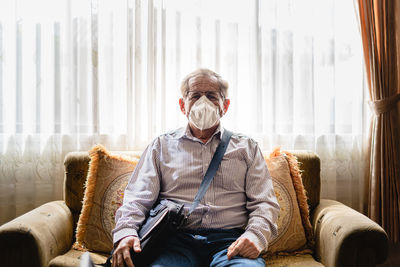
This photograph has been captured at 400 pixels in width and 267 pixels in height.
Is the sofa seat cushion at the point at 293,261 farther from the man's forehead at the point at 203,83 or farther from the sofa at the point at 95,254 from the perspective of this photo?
the man's forehead at the point at 203,83

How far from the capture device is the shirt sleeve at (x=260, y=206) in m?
1.21

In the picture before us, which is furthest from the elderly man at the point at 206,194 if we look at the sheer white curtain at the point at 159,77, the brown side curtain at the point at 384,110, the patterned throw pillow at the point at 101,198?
the brown side curtain at the point at 384,110

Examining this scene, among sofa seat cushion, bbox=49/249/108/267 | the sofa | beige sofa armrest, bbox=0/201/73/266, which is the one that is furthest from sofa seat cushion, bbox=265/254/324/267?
beige sofa armrest, bbox=0/201/73/266

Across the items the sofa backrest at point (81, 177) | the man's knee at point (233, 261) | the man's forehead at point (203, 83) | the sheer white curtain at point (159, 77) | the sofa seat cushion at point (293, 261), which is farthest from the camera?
the sheer white curtain at point (159, 77)

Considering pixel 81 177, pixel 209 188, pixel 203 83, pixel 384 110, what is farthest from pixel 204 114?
pixel 384 110

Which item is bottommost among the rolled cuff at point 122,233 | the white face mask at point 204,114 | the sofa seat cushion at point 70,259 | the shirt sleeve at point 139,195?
the sofa seat cushion at point 70,259

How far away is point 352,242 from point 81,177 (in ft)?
4.37

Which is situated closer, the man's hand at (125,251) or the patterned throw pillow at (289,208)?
the man's hand at (125,251)

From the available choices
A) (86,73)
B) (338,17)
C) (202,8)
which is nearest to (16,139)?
(86,73)

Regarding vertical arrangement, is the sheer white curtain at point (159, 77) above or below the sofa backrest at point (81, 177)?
above

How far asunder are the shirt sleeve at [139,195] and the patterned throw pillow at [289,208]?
610 millimetres

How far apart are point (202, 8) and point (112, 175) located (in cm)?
117

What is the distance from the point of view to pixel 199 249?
4.03ft

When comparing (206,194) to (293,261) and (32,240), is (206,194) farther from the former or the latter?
(32,240)
